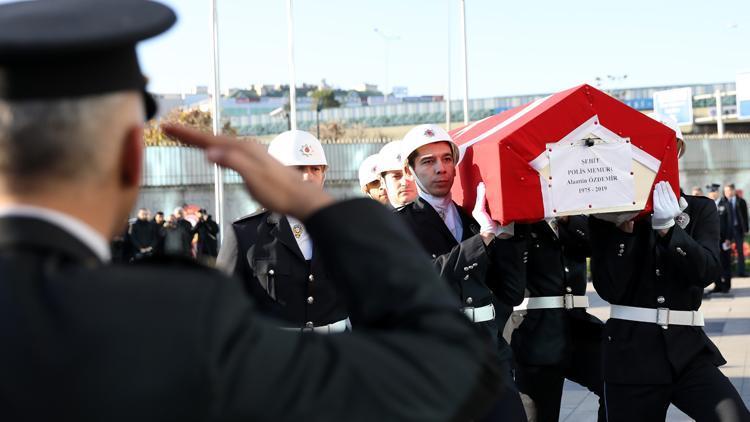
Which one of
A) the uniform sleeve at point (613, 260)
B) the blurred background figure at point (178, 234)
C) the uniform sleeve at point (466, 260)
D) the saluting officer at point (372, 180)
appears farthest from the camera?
the blurred background figure at point (178, 234)

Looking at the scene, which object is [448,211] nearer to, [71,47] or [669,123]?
[669,123]

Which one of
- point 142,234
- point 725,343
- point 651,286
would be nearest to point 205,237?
point 142,234

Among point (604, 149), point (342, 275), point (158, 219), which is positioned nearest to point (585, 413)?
point (604, 149)

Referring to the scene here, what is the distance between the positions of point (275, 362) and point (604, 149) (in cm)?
409

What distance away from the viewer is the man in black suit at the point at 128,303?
4.29 feet

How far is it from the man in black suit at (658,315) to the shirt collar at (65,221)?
4.25 meters

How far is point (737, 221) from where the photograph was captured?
72.2 ft

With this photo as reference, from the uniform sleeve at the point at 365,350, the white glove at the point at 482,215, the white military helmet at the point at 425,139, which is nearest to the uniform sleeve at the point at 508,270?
the white glove at the point at 482,215

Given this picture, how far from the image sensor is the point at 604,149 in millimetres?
5242

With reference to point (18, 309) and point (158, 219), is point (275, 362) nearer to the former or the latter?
point (18, 309)

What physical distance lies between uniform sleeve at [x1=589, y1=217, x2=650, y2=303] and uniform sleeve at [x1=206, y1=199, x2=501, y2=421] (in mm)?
4118

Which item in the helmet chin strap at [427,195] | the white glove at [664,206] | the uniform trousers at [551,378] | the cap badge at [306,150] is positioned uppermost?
the cap badge at [306,150]

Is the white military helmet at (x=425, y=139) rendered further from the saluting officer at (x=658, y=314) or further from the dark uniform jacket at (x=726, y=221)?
the dark uniform jacket at (x=726, y=221)

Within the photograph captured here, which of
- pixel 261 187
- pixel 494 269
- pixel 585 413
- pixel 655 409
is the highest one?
pixel 261 187
